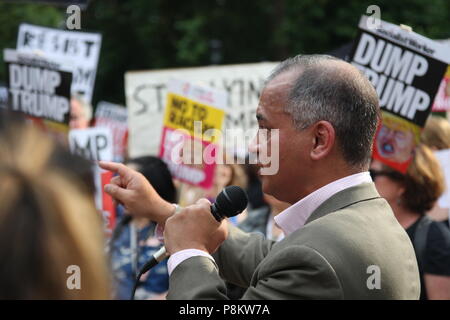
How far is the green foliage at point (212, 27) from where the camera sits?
16.7 metres

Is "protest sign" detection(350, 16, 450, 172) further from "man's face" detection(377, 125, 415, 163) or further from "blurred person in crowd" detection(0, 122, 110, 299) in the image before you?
"blurred person in crowd" detection(0, 122, 110, 299)

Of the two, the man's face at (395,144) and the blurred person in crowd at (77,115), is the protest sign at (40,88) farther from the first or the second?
the man's face at (395,144)

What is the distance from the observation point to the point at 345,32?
1645 centimetres

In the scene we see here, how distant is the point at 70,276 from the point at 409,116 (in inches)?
119

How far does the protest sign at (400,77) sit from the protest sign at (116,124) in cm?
650

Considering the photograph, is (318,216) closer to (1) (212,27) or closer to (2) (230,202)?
(2) (230,202)

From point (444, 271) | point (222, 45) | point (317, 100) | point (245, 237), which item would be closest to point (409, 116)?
point (444, 271)

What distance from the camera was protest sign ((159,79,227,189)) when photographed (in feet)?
16.8

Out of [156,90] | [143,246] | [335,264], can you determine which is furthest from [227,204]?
[156,90]


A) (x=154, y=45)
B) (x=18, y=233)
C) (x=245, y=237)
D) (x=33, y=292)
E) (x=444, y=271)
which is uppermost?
(x=18, y=233)

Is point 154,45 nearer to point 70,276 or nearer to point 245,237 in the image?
point 245,237

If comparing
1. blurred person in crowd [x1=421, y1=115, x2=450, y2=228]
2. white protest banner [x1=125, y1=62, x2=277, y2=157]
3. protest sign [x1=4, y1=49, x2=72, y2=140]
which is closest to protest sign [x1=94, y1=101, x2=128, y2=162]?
white protest banner [x1=125, y1=62, x2=277, y2=157]

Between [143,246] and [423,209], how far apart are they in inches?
64.5

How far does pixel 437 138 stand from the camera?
→ 182 inches
